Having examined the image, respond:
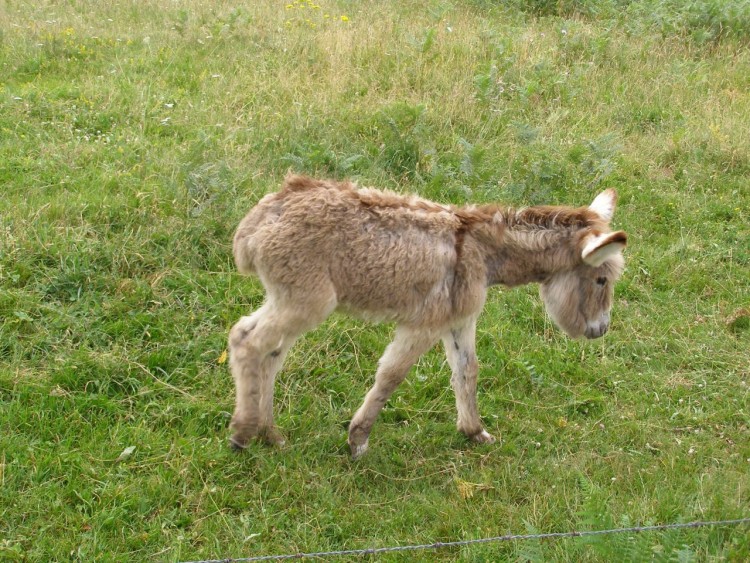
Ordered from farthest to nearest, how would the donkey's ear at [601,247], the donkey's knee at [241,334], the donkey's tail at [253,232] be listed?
the donkey's knee at [241,334]
the donkey's tail at [253,232]
the donkey's ear at [601,247]

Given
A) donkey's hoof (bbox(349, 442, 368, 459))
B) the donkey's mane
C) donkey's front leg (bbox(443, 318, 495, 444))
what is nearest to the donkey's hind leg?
donkey's hoof (bbox(349, 442, 368, 459))

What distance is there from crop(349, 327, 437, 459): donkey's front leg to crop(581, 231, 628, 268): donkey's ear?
1003 millimetres

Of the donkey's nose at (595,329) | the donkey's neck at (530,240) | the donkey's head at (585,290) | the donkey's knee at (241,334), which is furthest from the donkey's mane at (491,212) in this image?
the donkey's knee at (241,334)

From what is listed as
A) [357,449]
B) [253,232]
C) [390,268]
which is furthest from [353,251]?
[357,449]

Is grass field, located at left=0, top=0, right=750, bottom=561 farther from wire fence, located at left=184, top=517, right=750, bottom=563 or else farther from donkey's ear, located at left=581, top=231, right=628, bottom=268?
donkey's ear, located at left=581, top=231, right=628, bottom=268

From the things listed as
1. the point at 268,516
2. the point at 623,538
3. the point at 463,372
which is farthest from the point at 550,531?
the point at 268,516

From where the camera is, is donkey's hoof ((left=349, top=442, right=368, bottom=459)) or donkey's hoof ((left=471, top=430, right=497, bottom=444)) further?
donkey's hoof ((left=471, top=430, right=497, bottom=444))

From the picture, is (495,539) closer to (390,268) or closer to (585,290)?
(390,268)

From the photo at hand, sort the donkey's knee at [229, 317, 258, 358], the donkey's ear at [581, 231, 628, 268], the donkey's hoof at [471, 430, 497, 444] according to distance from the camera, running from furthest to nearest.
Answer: the donkey's hoof at [471, 430, 497, 444]
the donkey's knee at [229, 317, 258, 358]
the donkey's ear at [581, 231, 628, 268]

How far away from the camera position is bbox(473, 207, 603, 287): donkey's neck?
4.72m

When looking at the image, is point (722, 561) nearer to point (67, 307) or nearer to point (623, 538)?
point (623, 538)

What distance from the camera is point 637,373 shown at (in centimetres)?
576

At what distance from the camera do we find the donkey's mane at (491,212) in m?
4.56

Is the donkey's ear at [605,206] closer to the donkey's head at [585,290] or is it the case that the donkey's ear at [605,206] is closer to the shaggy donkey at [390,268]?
the donkey's head at [585,290]
